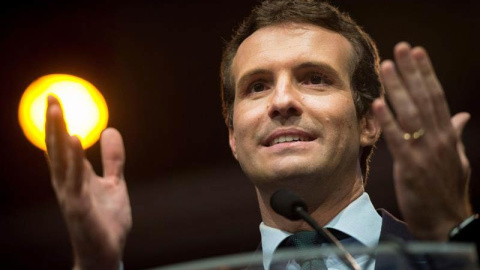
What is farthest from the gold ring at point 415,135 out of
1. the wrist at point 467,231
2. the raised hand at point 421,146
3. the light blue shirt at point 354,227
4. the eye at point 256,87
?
the eye at point 256,87

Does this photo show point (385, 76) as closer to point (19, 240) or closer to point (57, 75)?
point (57, 75)

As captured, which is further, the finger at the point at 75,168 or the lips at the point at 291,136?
A: the lips at the point at 291,136

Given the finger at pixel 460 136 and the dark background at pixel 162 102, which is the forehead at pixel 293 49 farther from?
the dark background at pixel 162 102

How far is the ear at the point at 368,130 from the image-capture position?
2.82 meters

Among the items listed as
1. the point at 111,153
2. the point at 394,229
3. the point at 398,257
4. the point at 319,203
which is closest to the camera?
the point at 398,257

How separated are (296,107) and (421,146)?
588mm

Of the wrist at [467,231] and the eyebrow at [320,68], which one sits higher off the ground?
the eyebrow at [320,68]

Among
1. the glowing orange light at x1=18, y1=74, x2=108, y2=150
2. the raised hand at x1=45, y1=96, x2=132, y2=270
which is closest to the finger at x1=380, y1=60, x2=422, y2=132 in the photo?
the raised hand at x1=45, y1=96, x2=132, y2=270

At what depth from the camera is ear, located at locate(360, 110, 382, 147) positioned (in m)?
2.82

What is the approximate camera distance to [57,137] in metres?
2.13

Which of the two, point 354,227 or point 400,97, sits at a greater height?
point 400,97

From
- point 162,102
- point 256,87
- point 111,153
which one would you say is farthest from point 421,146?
point 162,102

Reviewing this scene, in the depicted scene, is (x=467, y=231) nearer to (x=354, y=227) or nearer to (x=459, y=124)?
(x=459, y=124)

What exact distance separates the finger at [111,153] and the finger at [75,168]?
0.37 ft
